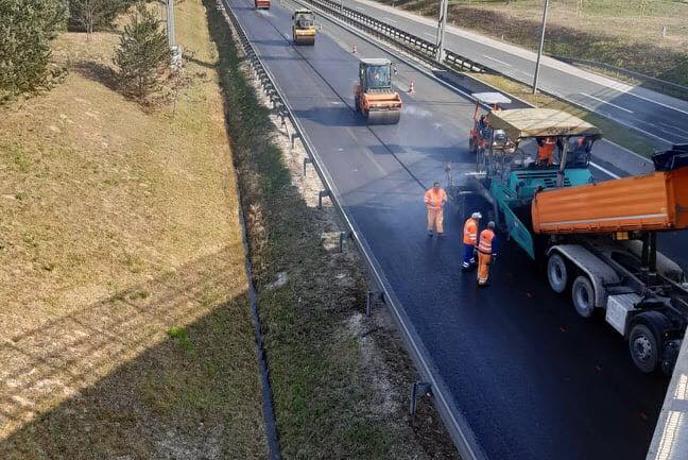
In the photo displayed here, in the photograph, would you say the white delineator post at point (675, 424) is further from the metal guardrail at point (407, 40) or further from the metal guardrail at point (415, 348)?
the metal guardrail at point (407, 40)

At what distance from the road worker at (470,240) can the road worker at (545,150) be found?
238 cm

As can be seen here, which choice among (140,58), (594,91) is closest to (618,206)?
(140,58)

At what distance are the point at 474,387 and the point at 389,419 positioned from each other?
1516 mm

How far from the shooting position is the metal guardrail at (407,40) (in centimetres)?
3484

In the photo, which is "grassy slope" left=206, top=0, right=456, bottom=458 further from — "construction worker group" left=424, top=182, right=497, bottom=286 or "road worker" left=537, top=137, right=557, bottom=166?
"road worker" left=537, top=137, right=557, bottom=166

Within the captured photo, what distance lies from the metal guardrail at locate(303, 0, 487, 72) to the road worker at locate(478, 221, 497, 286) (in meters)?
23.1

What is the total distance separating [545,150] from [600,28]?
40457mm

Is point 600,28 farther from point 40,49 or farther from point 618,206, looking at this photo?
point 618,206

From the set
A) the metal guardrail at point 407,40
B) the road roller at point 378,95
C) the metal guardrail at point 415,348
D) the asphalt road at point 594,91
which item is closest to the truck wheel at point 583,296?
the metal guardrail at point 415,348

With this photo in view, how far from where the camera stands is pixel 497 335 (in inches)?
436

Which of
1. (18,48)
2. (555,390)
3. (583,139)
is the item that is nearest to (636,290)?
(555,390)

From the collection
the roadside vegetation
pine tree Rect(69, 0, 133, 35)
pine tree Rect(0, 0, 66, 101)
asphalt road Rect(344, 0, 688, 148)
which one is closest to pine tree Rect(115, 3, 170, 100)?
pine tree Rect(0, 0, 66, 101)

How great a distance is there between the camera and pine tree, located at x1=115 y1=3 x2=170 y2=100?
23984mm

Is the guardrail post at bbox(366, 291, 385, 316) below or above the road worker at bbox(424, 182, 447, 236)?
below
